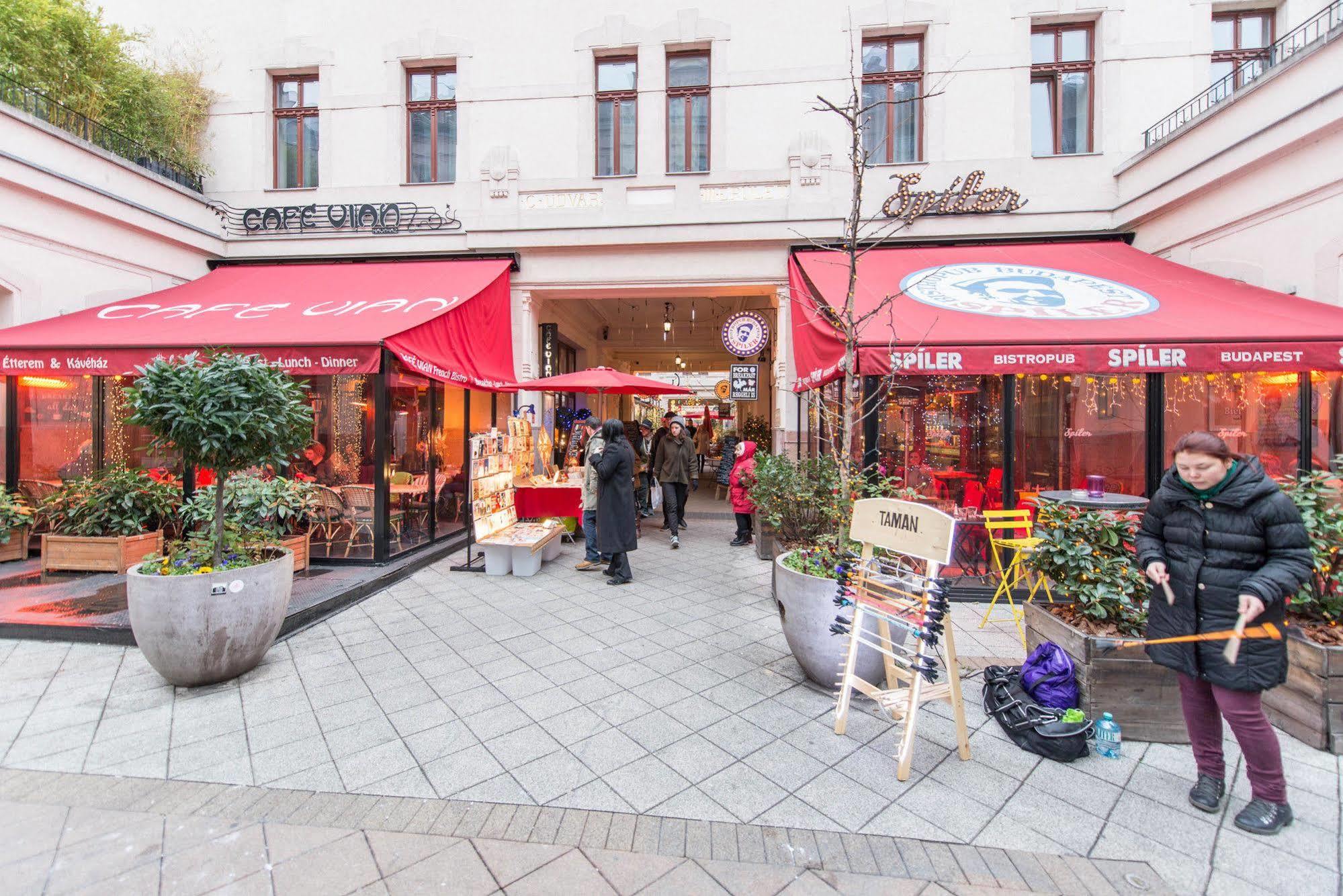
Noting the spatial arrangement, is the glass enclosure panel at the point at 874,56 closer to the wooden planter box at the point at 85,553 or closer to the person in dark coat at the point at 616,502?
the person in dark coat at the point at 616,502

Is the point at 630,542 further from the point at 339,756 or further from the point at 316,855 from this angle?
the point at 316,855

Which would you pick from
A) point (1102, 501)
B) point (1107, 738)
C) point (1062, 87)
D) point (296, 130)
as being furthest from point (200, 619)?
point (1062, 87)

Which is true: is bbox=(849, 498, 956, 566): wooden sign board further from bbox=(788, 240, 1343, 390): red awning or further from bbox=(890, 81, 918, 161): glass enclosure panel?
bbox=(890, 81, 918, 161): glass enclosure panel

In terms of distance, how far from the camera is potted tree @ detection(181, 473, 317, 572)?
588 cm

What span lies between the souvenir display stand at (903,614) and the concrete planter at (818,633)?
83mm

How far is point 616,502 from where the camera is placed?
6273 millimetres

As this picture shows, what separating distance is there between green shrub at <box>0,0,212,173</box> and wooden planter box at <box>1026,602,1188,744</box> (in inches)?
555

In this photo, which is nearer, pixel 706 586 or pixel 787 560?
pixel 787 560

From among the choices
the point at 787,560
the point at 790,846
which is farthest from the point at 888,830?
the point at 787,560

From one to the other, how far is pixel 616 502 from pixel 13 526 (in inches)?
287

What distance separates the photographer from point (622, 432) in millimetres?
6316

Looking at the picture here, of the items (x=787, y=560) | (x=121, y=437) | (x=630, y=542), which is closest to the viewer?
(x=787, y=560)

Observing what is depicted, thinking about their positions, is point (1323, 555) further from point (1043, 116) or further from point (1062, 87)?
point (1062, 87)

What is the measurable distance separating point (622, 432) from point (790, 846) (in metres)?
4.48
